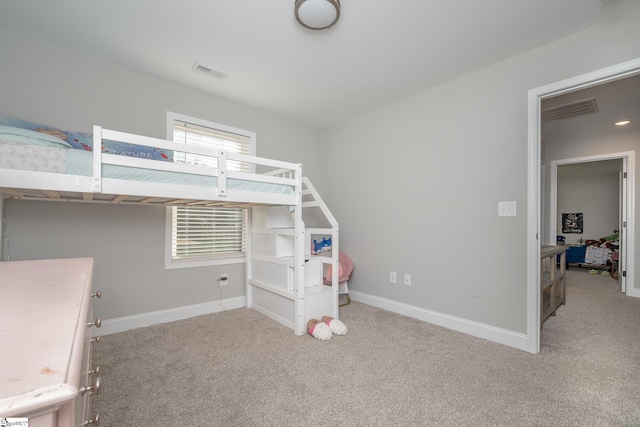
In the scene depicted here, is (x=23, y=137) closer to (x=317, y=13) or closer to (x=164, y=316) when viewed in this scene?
(x=317, y=13)

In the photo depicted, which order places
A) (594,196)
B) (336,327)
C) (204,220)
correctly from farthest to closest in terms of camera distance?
(594,196) < (204,220) < (336,327)

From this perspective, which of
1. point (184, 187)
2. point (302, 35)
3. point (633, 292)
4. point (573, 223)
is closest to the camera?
point (184, 187)

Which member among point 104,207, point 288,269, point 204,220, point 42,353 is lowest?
point 288,269

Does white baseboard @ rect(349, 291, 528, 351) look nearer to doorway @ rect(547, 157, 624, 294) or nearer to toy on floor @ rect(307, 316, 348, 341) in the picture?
toy on floor @ rect(307, 316, 348, 341)

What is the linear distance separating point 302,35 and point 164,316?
8.38 ft

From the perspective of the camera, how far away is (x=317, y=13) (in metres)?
1.63

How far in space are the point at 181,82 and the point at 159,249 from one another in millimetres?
1540

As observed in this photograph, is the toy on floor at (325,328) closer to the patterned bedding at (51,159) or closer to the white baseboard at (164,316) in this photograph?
the white baseboard at (164,316)

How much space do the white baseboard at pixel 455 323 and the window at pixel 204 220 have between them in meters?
1.59

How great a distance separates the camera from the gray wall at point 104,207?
1965 mm

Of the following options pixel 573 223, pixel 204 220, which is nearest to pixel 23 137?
pixel 204 220

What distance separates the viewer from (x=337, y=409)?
4.55 ft

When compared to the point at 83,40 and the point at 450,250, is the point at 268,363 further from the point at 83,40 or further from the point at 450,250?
the point at 83,40

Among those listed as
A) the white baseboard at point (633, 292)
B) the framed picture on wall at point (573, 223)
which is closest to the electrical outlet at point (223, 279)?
the white baseboard at point (633, 292)
